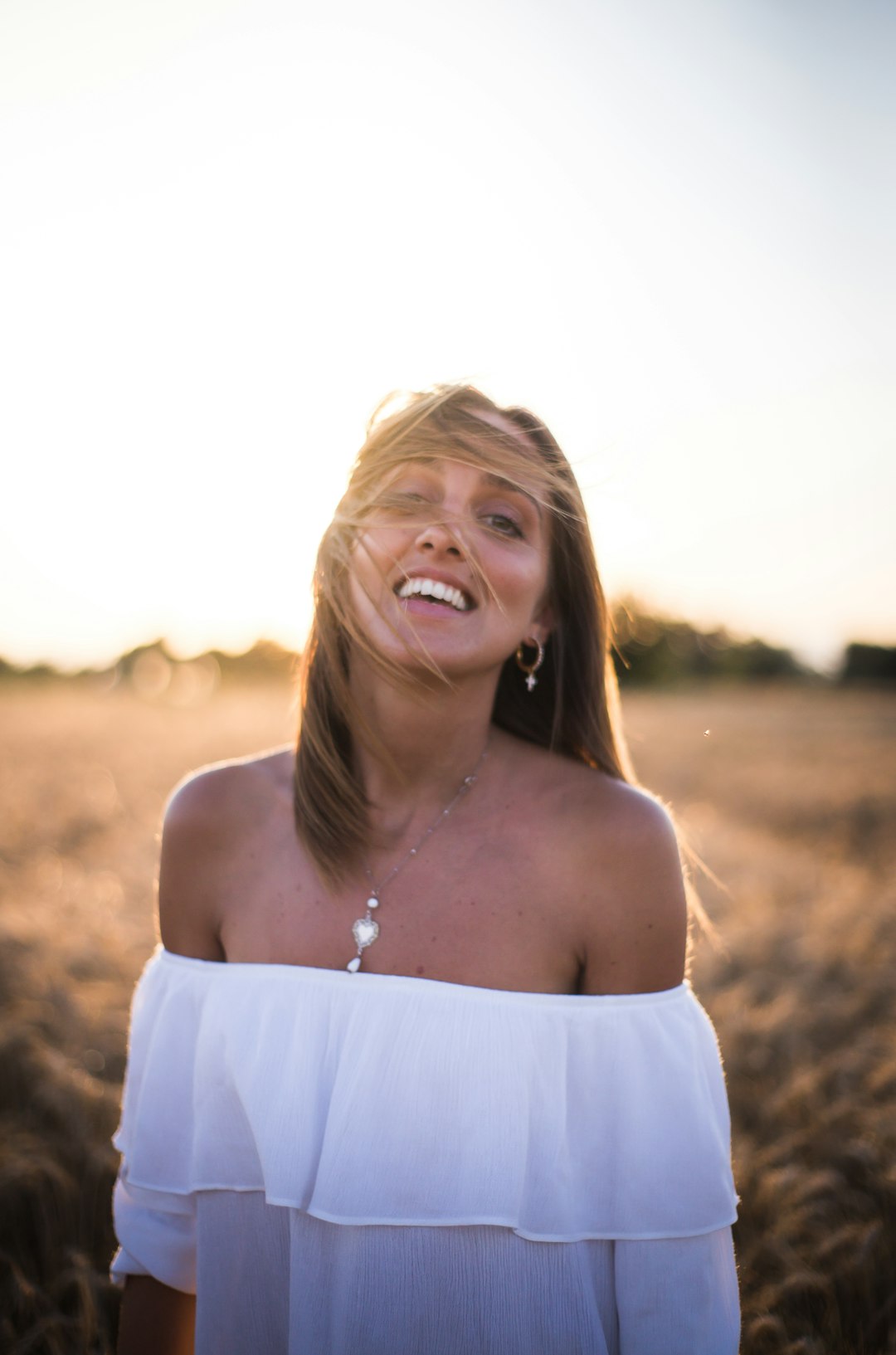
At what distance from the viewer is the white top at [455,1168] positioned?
1648mm

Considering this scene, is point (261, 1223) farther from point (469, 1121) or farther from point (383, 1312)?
point (469, 1121)

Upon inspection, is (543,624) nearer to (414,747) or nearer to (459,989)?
(414,747)

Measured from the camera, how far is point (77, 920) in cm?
487

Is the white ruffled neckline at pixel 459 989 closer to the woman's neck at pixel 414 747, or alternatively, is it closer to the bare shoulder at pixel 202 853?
the bare shoulder at pixel 202 853

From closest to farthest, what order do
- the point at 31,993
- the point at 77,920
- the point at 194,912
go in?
the point at 194,912 < the point at 31,993 < the point at 77,920

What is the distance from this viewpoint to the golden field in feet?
8.09

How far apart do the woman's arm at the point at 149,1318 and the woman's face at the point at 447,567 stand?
1.68 m

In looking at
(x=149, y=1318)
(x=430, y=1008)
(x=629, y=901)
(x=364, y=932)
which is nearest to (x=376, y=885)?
(x=364, y=932)

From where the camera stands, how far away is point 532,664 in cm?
235

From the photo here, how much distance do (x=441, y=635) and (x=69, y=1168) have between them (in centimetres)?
251

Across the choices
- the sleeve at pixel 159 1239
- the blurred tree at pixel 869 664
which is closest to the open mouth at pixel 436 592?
the sleeve at pixel 159 1239

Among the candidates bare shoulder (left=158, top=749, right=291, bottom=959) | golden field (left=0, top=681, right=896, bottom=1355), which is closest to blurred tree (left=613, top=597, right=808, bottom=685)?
golden field (left=0, top=681, right=896, bottom=1355)

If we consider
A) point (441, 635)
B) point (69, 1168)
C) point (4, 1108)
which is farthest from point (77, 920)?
point (441, 635)

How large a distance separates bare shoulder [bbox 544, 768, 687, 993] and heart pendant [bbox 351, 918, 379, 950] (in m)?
0.46
